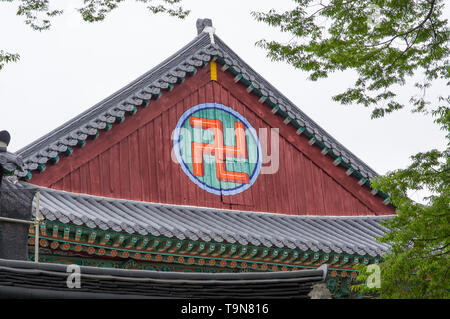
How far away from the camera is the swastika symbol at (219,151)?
602 inches

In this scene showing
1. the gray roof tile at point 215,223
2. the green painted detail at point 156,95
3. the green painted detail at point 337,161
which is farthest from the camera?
the green painted detail at point 337,161

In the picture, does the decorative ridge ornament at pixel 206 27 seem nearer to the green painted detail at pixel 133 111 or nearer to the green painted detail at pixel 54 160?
the green painted detail at pixel 133 111

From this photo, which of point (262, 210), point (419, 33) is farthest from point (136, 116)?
point (419, 33)

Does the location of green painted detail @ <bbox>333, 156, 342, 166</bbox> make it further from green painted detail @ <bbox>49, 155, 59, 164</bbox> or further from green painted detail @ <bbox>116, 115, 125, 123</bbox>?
green painted detail @ <bbox>49, 155, 59, 164</bbox>

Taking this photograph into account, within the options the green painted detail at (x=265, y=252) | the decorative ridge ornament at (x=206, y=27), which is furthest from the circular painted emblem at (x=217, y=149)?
the green painted detail at (x=265, y=252)

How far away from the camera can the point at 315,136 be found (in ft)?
54.2

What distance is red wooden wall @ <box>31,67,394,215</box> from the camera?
14055mm

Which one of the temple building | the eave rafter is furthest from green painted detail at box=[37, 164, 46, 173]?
the eave rafter

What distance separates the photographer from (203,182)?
49.9ft

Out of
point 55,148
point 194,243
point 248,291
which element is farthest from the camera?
point 55,148

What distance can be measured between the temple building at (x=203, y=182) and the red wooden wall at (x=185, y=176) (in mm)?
21
